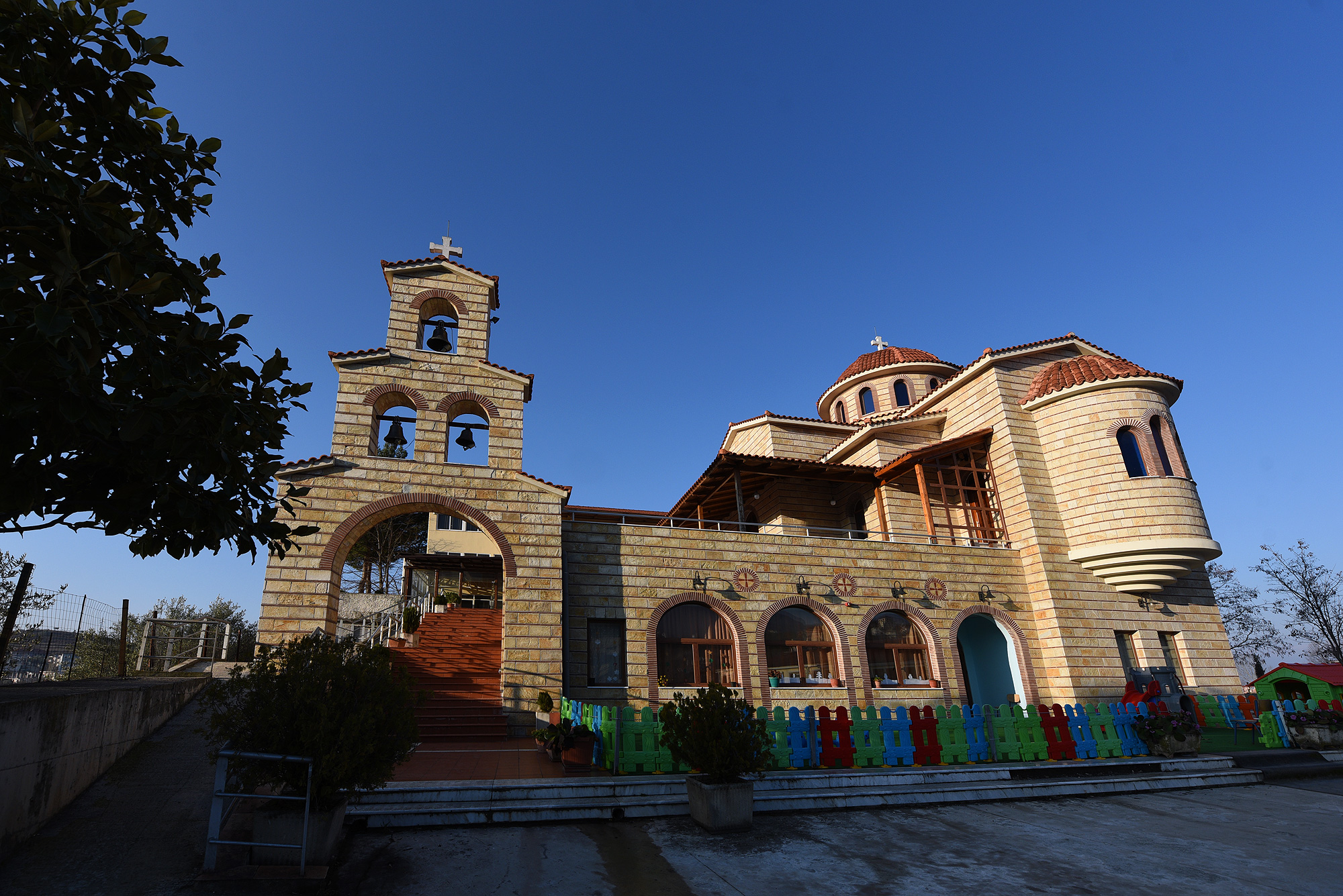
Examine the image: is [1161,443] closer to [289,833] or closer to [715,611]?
[715,611]

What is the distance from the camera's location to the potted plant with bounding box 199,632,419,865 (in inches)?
225

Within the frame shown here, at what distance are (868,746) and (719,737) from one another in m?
4.11

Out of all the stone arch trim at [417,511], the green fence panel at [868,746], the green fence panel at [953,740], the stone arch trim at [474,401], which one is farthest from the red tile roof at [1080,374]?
the stone arch trim at [417,511]

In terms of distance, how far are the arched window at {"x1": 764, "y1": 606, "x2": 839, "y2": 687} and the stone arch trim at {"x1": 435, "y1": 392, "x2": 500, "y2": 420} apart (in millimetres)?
8484

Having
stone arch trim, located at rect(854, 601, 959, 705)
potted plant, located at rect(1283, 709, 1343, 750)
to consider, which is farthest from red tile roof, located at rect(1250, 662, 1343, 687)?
stone arch trim, located at rect(854, 601, 959, 705)

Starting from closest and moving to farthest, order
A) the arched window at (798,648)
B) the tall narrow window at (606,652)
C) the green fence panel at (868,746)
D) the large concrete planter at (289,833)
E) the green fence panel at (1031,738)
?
the large concrete planter at (289,833) < the green fence panel at (868,746) < the green fence panel at (1031,738) < the tall narrow window at (606,652) < the arched window at (798,648)

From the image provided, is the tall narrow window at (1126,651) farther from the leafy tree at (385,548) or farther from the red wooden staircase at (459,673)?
the leafy tree at (385,548)

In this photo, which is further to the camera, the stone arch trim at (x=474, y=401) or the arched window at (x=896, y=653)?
the arched window at (x=896, y=653)

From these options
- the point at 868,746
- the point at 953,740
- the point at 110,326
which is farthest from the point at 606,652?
the point at 110,326

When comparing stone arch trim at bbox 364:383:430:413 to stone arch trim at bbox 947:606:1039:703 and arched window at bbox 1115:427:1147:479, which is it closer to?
stone arch trim at bbox 947:606:1039:703

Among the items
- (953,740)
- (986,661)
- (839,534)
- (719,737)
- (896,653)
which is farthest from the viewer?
(839,534)

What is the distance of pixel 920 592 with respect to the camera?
18.1 metres

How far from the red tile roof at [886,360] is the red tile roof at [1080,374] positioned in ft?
26.4

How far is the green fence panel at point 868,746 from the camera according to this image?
10336mm
